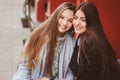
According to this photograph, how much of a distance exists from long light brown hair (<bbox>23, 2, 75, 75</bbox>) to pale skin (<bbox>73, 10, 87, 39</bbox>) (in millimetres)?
96

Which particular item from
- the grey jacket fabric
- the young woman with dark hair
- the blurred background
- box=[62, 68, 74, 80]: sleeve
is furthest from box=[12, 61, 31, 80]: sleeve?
the blurred background

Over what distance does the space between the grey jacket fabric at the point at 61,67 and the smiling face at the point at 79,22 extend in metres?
0.16

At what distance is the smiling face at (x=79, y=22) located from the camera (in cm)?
310

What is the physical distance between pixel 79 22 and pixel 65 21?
14 cm

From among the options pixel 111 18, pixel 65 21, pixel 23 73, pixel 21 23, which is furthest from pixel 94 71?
pixel 21 23

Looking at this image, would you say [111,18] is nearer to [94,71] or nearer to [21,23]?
[94,71]

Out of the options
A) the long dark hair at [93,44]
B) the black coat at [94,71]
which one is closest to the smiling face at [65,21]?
the long dark hair at [93,44]

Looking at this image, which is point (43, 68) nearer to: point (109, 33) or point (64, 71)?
point (64, 71)

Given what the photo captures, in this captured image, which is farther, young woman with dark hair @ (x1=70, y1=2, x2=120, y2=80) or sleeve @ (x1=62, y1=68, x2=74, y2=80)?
sleeve @ (x1=62, y1=68, x2=74, y2=80)

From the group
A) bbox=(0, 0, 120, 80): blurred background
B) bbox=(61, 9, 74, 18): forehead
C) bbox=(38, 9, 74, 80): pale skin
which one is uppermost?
bbox=(61, 9, 74, 18): forehead

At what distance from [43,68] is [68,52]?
221 mm

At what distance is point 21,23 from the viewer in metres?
9.28

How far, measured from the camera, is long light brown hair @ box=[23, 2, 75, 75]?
324 centimetres

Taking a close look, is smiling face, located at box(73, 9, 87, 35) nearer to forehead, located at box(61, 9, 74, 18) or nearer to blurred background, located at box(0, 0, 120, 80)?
forehead, located at box(61, 9, 74, 18)
